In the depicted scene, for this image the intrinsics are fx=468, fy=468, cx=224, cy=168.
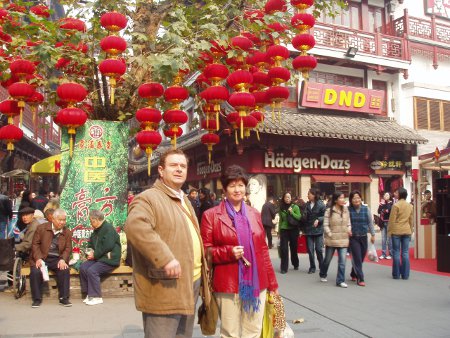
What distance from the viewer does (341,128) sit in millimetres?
18094

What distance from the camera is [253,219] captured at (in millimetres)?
4070

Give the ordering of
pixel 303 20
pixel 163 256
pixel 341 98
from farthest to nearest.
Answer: pixel 341 98 < pixel 303 20 < pixel 163 256

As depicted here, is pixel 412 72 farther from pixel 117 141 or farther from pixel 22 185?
pixel 22 185

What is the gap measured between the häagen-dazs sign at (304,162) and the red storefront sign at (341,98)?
212cm

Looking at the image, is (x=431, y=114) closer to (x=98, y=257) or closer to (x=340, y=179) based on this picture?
(x=340, y=179)

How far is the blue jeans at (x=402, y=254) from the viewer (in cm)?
892

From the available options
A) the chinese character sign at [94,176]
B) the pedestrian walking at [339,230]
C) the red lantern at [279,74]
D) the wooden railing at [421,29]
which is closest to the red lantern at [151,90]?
the chinese character sign at [94,176]

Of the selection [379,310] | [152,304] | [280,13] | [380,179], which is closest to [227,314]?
[152,304]

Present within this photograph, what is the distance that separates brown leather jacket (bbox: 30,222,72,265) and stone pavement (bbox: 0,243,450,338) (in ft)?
2.30

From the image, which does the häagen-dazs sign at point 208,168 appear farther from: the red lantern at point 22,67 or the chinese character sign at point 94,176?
the red lantern at point 22,67

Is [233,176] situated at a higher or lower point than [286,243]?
higher

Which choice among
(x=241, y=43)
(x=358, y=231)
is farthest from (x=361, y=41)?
(x=241, y=43)

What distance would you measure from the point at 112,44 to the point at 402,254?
6539 millimetres

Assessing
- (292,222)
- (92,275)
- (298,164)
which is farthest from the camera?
(298,164)
